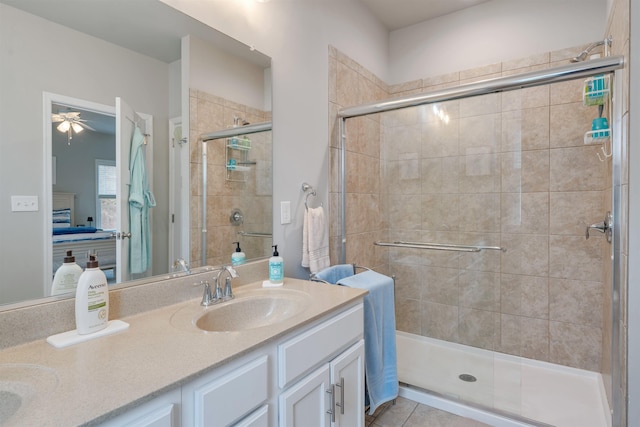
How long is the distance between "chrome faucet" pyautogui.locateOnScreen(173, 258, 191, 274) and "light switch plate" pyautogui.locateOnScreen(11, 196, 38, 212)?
0.50 meters

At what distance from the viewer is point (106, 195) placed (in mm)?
1131

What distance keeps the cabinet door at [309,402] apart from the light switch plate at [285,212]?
0.84 m

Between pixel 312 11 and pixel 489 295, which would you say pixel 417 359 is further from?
pixel 312 11

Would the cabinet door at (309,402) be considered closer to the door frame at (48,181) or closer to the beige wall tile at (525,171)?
the door frame at (48,181)

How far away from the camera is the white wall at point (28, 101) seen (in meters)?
0.92

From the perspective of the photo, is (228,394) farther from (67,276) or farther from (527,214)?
(527,214)

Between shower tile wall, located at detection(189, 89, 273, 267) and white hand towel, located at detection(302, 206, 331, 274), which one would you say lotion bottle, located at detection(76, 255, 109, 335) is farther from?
white hand towel, located at detection(302, 206, 331, 274)

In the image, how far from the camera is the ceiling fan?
1.01 metres

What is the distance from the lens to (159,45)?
4.23 ft

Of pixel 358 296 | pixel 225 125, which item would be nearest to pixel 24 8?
pixel 225 125

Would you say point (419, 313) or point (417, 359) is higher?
point (419, 313)

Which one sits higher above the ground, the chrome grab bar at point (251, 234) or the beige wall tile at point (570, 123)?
the beige wall tile at point (570, 123)

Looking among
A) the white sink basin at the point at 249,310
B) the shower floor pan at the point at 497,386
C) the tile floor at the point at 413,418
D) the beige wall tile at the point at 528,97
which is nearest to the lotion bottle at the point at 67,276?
the white sink basin at the point at 249,310

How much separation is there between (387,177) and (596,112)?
1.43 meters
